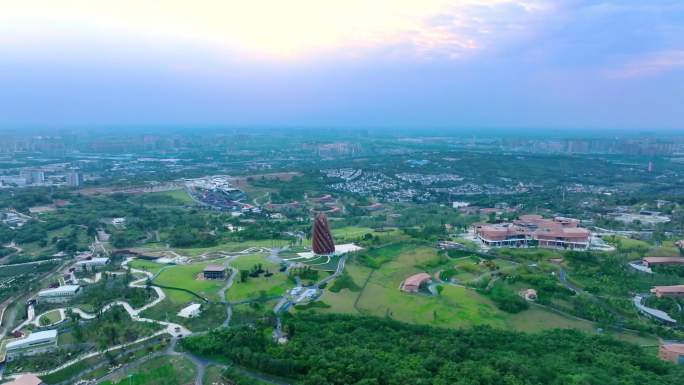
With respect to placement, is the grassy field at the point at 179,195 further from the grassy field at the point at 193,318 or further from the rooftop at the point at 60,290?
the grassy field at the point at 193,318

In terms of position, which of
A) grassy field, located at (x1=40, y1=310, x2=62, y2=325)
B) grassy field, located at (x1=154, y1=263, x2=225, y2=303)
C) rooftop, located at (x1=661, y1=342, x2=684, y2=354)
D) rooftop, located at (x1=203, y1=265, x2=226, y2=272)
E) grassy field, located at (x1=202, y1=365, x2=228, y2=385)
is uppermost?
rooftop, located at (x1=661, y1=342, x2=684, y2=354)

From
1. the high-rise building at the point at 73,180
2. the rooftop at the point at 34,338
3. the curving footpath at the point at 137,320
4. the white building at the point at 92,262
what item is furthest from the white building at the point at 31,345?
the high-rise building at the point at 73,180

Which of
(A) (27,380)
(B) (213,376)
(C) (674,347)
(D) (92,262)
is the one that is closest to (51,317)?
(A) (27,380)

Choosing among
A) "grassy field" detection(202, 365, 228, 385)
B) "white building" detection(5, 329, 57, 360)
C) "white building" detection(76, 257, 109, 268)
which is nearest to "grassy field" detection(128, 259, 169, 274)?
"white building" detection(76, 257, 109, 268)

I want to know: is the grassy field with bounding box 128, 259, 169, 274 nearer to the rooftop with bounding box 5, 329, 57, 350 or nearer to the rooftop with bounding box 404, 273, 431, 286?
the rooftop with bounding box 5, 329, 57, 350

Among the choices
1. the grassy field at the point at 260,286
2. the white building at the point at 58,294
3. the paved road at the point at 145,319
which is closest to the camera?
the paved road at the point at 145,319

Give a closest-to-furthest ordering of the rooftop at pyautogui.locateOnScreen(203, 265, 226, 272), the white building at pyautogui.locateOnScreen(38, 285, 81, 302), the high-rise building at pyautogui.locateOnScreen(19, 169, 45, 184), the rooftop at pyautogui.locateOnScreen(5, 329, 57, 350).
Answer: the rooftop at pyautogui.locateOnScreen(5, 329, 57, 350) → the white building at pyautogui.locateOnScreen(38, 285, 81, 302) → the rooftop at pyautogui.locateOnScreen(203, 265, 226, 272) → the high-rise building at pyautogui.locateOnScreen(19, 169, 45, 184)
